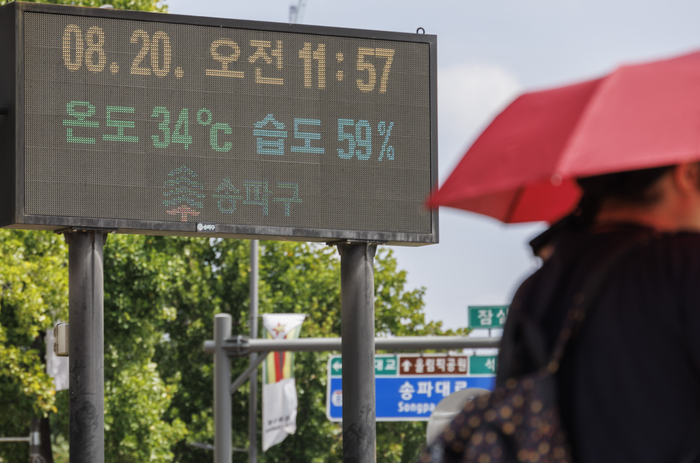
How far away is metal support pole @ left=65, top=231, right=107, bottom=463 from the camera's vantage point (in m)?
8.17

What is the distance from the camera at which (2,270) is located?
1817cm

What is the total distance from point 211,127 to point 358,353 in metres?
2.28

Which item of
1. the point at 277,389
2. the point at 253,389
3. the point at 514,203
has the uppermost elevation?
the point at 514,203

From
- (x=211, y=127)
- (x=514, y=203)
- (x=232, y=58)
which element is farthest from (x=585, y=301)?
(x=232, y=58)

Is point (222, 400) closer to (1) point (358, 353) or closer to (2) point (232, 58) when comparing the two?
(1) point (358, 353)

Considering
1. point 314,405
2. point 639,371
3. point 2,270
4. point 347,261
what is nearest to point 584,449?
point 639,371

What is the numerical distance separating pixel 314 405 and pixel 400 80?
2307cm

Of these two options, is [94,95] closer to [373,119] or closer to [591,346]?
[373,119]

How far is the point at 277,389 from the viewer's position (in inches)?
773

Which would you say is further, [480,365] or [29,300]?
[29,300]

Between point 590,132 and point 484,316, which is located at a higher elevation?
point 590,132

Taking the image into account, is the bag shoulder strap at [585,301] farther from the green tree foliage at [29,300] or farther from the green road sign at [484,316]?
the green tree foliage at [29,300]

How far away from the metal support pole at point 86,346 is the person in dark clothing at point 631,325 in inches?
251

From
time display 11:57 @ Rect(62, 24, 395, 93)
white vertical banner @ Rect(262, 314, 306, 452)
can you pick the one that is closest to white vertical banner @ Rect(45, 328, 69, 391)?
white vertical banner @ Rect(262, 314, 306, 452)
